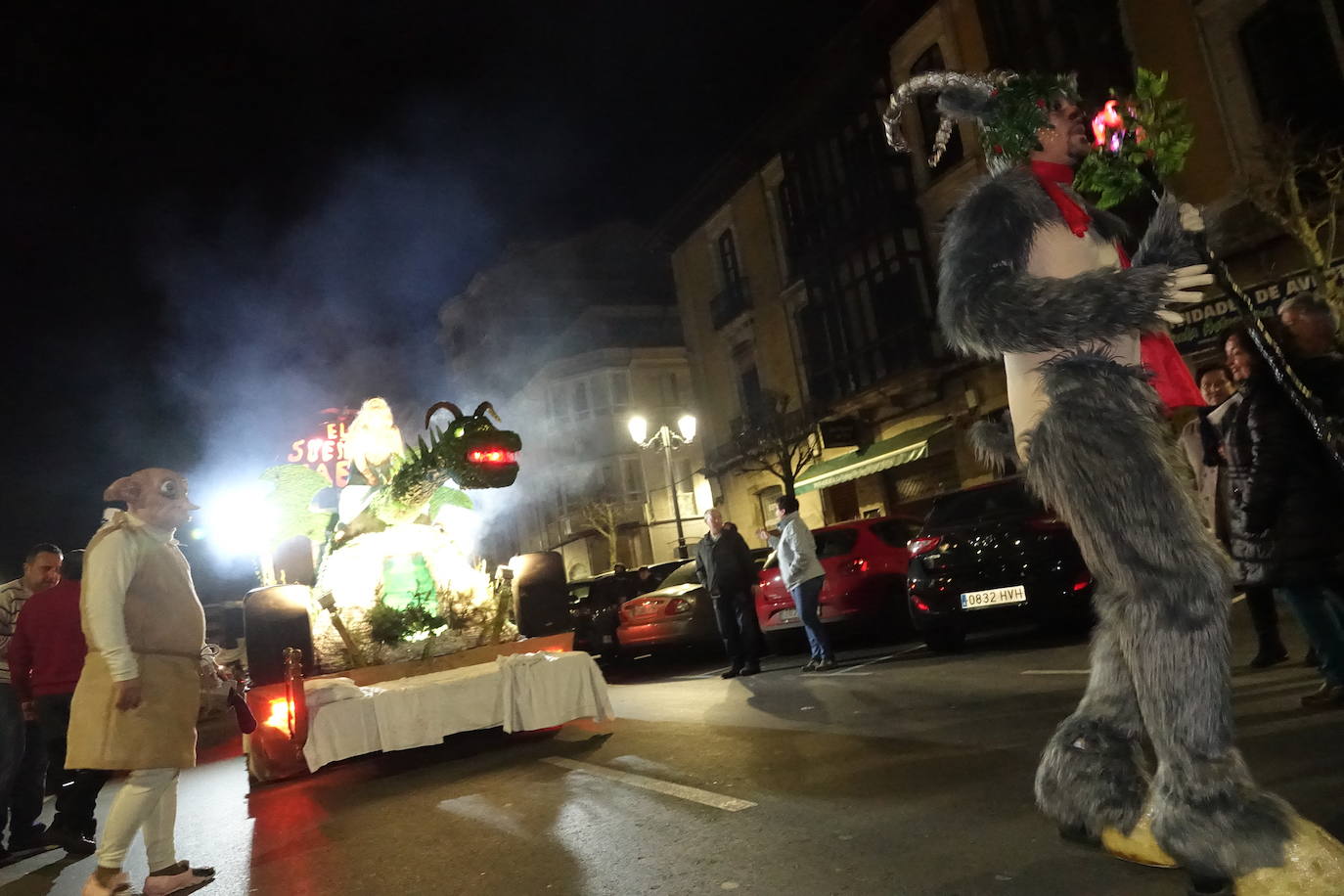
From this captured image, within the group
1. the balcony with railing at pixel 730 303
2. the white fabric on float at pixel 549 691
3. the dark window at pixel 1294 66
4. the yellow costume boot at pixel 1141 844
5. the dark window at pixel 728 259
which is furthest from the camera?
the dark window at pixel 728 259

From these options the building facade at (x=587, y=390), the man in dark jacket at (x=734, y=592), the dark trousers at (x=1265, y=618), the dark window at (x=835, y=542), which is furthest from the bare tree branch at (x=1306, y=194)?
the building facade at (x=587, y=390)

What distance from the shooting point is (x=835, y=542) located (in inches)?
399

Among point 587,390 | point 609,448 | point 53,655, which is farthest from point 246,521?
point 587,390

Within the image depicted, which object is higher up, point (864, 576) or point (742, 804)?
point (864, 576)

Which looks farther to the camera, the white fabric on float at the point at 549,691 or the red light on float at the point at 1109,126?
the white fabric on float at the point at 549,691

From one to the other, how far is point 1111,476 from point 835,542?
312 inches

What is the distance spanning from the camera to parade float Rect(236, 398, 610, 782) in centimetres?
580

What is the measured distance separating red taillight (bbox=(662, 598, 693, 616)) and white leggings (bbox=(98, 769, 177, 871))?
7.85 metres

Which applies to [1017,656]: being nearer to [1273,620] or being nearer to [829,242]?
[1273,620]

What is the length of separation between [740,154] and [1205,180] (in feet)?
43.5

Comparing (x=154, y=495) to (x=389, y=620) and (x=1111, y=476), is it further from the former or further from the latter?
(x=1111, y=476)

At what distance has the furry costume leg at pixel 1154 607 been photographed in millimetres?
2074

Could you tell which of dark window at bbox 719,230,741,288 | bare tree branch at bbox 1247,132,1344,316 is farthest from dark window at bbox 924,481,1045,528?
dark window at bbox 719,230,741,288

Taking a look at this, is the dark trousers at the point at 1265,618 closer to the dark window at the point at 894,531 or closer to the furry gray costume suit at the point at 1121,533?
the furry gray costume suit at the point at 1121,533
